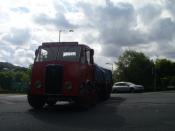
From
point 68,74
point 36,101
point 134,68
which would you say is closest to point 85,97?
point 68,74

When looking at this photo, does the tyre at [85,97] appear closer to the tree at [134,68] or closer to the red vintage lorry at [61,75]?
the red vintage lorry at [61,75]

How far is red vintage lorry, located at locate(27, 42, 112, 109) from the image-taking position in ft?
63.9

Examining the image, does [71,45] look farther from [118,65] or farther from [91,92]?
[118,65]

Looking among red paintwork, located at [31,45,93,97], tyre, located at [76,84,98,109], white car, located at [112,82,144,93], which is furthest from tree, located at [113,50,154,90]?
red paintwork, located at [31,45,93,97]

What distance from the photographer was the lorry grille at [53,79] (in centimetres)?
1961

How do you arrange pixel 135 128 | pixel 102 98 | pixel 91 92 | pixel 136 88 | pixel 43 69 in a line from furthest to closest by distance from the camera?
pixel 136 88
pixel 102 98
pixel 91 92
pixel 43 69
pixel 135 128

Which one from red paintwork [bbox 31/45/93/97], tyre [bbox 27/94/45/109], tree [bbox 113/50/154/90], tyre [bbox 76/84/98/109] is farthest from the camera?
tree [bbox 113/50/154/90]

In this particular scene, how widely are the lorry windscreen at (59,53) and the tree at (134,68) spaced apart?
3676 inches

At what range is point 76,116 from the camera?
56.4 ft

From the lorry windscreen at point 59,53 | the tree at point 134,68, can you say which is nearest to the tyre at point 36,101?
the lorry windscreen at point 59,53

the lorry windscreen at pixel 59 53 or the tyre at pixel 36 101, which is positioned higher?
the lorry windscreen at pixel 59 53

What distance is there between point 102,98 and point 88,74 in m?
8.50

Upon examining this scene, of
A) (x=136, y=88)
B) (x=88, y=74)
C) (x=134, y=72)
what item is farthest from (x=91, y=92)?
(x=134, y=72)

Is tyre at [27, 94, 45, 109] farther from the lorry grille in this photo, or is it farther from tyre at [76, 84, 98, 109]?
tyre at [76, 84, 98, 109]
